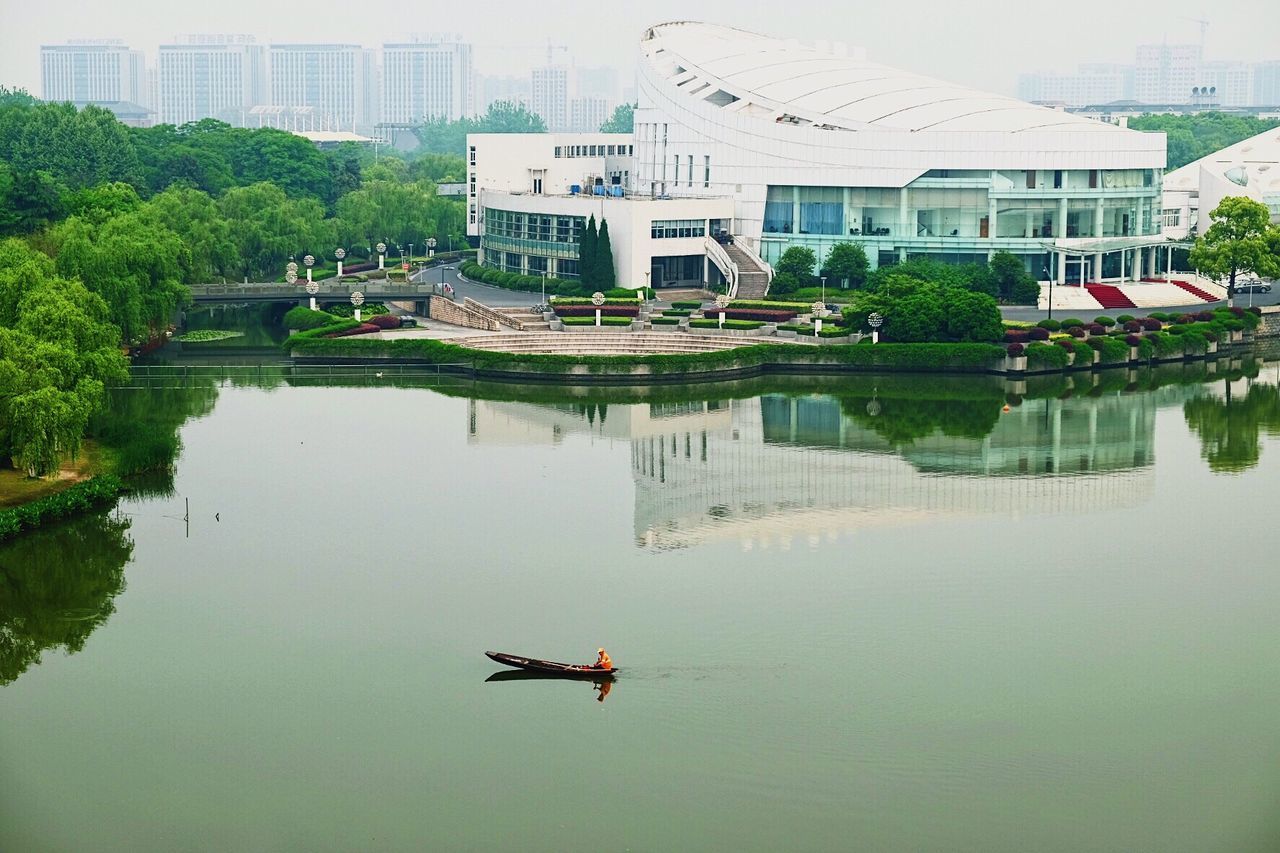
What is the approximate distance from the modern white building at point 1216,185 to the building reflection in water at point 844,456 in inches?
953

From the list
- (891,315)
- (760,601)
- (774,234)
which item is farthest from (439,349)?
(760,601)

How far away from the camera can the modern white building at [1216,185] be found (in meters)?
74.6

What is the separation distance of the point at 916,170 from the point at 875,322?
1178 cm

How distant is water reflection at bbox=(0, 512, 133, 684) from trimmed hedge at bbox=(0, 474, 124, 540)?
0.23m

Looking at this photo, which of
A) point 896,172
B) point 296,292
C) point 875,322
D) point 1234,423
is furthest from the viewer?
point 896,172

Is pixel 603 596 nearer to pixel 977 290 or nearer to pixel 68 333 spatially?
pixel 68 333

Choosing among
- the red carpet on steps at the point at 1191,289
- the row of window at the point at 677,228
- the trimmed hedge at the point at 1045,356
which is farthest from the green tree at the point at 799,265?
the trimmed hedge at the point at 1045,356

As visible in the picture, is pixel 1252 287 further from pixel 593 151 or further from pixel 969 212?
pixel 593 151

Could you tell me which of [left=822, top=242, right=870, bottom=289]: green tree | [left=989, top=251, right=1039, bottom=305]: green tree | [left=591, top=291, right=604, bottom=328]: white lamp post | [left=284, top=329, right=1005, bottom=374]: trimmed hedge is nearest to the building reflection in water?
[left=284, top=329, right=1005, bottom=374]: trimmed hedge

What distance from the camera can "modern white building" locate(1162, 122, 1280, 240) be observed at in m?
74.6

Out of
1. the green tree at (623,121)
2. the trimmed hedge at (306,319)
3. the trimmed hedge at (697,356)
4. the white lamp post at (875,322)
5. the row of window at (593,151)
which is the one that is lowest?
the trimmed hedge at (697,356)

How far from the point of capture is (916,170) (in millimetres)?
65188

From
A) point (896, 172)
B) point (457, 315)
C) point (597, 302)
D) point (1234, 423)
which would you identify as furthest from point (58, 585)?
point (896, 172)

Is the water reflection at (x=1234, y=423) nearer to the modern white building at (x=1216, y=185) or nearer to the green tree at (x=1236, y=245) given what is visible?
the green tree at (x=1236, y=245)
